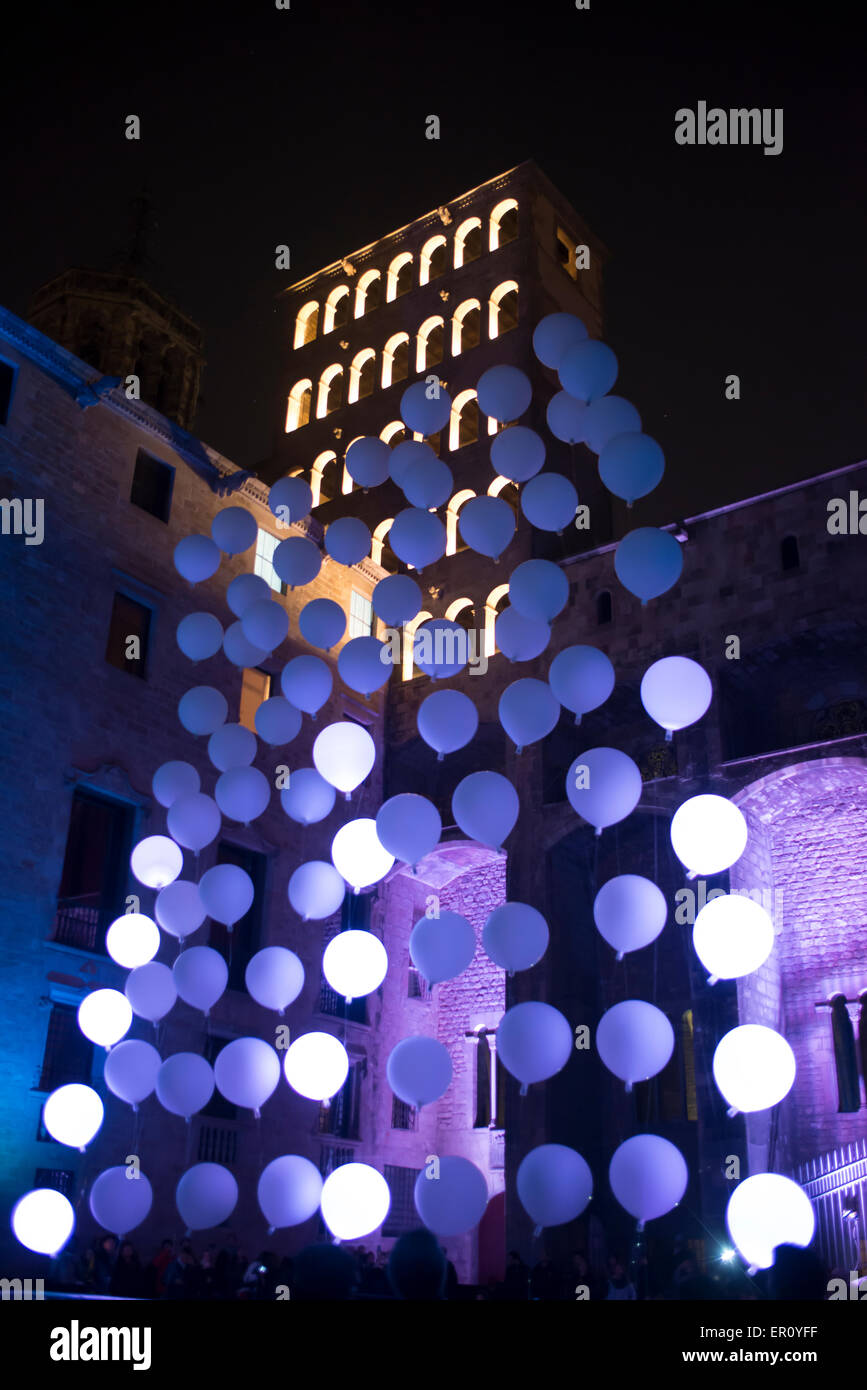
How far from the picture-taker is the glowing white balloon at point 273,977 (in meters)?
12.3

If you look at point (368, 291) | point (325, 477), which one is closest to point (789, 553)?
point (325, 477)

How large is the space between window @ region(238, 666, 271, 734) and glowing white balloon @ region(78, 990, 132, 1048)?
6.95 metres

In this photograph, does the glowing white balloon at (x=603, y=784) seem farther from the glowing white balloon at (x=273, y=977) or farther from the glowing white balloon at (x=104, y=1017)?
the glowing white balloon at (x=104, y=1017)

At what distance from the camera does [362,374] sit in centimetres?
2734

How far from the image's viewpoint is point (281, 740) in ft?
45.3

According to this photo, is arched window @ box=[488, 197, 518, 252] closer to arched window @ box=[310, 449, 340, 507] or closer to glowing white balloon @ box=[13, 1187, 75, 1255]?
arched window @ box=[310, 449, 340, 507]

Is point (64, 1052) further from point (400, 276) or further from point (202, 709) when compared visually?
point (400, 276)

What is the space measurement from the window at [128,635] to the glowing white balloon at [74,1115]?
263 inches

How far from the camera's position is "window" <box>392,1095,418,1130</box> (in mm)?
20328

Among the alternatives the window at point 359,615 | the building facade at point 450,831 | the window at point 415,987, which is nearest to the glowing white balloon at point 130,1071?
the building facade at point 450,831

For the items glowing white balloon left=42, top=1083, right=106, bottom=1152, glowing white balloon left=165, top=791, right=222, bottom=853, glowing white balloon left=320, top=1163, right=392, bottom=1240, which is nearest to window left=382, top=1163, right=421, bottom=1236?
glowing white balloon left=42, top=1083, right=106, bottom=1152

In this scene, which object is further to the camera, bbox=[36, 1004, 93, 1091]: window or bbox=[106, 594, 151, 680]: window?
bbox=[106, 594, 151, 680]: window

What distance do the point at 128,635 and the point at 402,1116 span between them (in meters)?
10.3

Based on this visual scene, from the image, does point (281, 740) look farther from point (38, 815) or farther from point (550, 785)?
point (550, 785)
